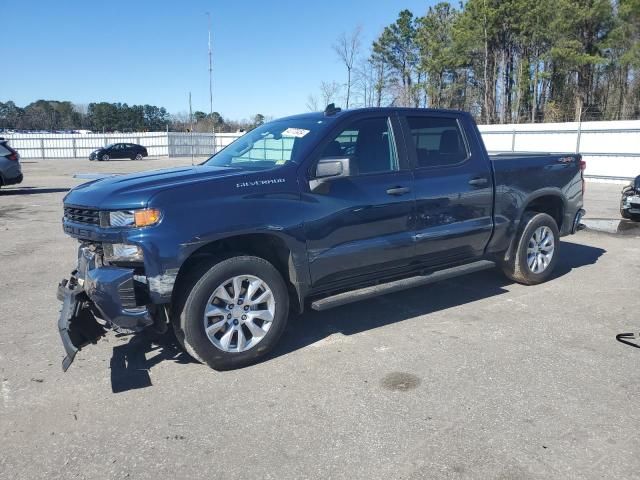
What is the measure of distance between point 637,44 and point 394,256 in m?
33.6

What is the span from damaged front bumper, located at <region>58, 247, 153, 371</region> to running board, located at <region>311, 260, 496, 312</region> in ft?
4.67

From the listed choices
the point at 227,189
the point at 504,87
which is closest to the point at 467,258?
the point at 227,189

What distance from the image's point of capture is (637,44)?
1219 inches

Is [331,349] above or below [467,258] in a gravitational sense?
below

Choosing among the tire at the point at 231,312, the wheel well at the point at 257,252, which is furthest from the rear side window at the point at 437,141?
the tire at the point at 231,312

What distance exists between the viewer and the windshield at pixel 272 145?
14.8 ft

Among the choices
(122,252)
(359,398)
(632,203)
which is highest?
(122,252)

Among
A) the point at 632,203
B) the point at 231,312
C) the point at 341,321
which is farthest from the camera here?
the point at 632,203

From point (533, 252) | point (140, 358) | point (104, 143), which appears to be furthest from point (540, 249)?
point (104, 143)

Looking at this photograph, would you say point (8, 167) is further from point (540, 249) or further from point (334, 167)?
point (540, 249)

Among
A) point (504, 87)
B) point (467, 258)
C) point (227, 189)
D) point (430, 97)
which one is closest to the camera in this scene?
point (227, 189)

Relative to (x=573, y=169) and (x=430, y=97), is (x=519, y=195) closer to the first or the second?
(x=573, y=169)

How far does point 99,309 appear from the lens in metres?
3.73

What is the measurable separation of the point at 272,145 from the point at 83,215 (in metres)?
1.73
